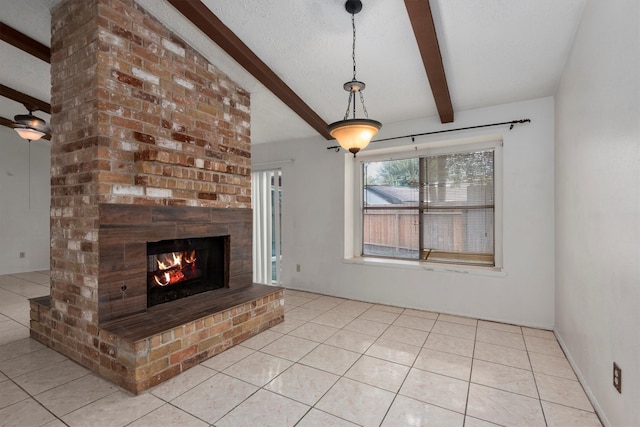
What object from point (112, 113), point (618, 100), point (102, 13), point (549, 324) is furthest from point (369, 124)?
point (549, 324)

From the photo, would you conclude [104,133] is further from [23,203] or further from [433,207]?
[23,203]

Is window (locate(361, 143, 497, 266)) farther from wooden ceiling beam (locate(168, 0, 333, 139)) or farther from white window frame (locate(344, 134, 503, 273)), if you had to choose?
wooden ceiling beam (locate(168, 0, 333, 139))

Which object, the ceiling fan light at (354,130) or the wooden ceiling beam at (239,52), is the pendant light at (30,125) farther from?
the ceiling fan light at (354,130)

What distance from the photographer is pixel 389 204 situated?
4.28 meters

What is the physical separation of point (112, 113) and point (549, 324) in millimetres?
4458

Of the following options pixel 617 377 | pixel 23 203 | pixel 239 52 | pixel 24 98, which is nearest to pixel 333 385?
pixel 617 377

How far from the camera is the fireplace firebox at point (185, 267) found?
8.79ft

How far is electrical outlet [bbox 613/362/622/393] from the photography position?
1.52 m

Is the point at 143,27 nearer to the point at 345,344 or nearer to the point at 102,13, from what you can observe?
the point at 102,13

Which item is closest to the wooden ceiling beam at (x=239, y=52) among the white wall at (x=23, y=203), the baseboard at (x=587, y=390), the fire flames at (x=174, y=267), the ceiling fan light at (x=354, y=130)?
the ceiling fan light at (x=354, y=130)

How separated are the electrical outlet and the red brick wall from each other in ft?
10.3

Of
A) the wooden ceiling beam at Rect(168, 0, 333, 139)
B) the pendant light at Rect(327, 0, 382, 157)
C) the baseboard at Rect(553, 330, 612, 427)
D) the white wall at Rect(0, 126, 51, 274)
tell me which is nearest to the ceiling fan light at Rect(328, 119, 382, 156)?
the pendant light at Rect(327, 0, 382, 157)

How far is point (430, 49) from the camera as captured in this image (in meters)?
2.45

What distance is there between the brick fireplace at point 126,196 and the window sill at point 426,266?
175 cm
